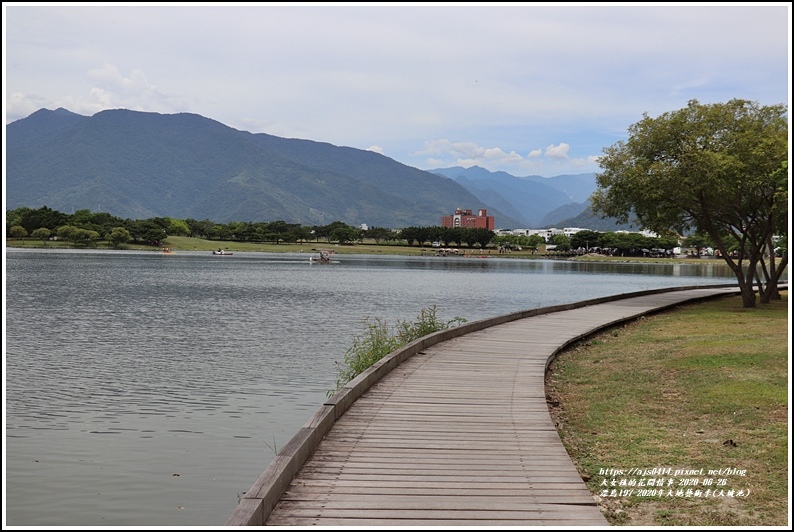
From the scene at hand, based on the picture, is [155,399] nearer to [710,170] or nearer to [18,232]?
[710,170]

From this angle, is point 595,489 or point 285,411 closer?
point 595,489

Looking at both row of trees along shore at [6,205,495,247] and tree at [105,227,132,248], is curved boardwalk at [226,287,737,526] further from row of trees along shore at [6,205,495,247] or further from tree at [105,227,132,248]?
tree at [105,227,132,248]

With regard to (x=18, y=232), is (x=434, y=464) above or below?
below

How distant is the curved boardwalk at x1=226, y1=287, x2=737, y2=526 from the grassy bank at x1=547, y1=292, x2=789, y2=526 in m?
0.59

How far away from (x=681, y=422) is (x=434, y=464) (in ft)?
15.3

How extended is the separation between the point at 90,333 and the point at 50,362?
6.65 meters

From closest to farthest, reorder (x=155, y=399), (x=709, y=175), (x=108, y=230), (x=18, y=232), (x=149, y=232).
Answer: (x=155, y=399) < (x=709, y=175) < (x=18, y=232) < (x=108, y=230) < (x=149, y=232)

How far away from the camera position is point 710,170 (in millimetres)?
27484

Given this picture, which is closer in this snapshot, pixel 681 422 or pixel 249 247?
pixel 681 422

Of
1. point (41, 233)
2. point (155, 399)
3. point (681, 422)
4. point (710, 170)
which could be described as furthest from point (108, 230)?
point (681, 422)

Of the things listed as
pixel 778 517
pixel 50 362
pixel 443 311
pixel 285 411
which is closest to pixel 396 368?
pixel 285 411

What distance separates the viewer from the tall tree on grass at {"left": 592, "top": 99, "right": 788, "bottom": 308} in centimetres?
2747

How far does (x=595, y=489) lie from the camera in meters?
7.93

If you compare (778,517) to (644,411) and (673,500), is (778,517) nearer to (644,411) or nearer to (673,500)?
(673,500)
